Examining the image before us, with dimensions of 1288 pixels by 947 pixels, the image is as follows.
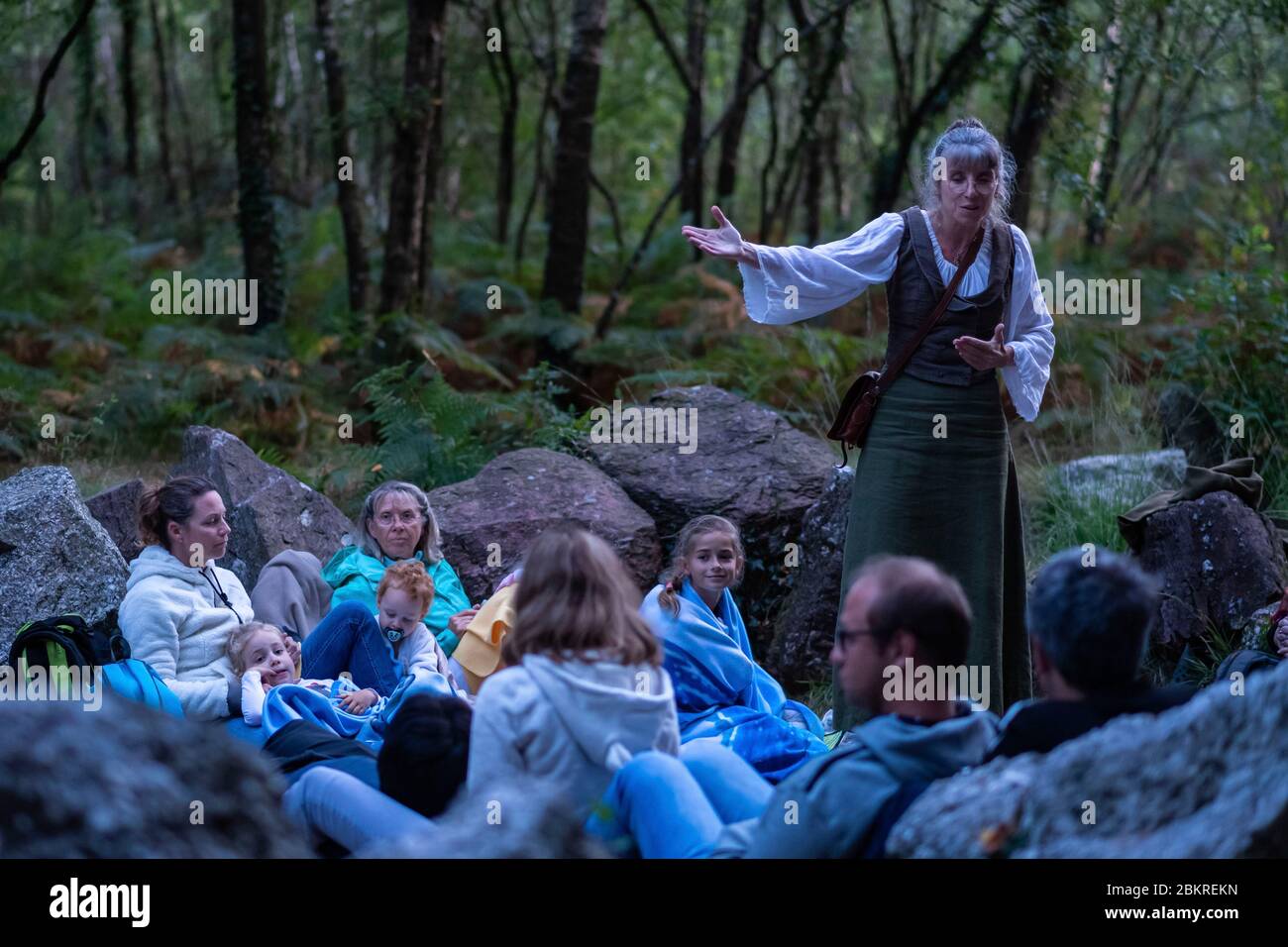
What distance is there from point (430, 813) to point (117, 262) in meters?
12.7

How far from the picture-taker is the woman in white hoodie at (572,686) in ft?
11.4

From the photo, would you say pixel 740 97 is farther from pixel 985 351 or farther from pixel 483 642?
pixel 985 351

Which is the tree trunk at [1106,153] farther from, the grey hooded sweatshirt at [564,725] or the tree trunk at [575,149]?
the grey hooded sweatshirt at [564,725]

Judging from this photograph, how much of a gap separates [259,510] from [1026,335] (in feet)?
12.7

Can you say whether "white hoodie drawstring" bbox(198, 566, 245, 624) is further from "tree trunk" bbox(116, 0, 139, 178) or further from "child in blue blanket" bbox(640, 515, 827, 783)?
"tree trunk" bbox(116, 0, 139, 178)

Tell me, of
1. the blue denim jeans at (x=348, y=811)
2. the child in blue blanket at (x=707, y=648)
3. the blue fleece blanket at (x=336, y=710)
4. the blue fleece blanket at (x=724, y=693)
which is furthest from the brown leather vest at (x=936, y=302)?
the blue denim jeans at (x=348, y=811)

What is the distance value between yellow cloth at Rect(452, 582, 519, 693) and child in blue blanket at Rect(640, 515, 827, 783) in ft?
1.95

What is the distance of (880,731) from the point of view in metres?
3.19

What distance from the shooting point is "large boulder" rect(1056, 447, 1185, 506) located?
7836 millimetres

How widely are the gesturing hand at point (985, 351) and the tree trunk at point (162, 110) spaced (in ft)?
53.2

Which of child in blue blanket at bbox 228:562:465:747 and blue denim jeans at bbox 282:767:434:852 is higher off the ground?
child in blue blanket at bbox 228:562:465:747

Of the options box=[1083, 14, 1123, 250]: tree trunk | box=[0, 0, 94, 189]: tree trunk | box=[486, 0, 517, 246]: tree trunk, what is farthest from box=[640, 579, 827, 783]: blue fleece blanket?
box=[486, 0, 517, 246]: tree trunk
